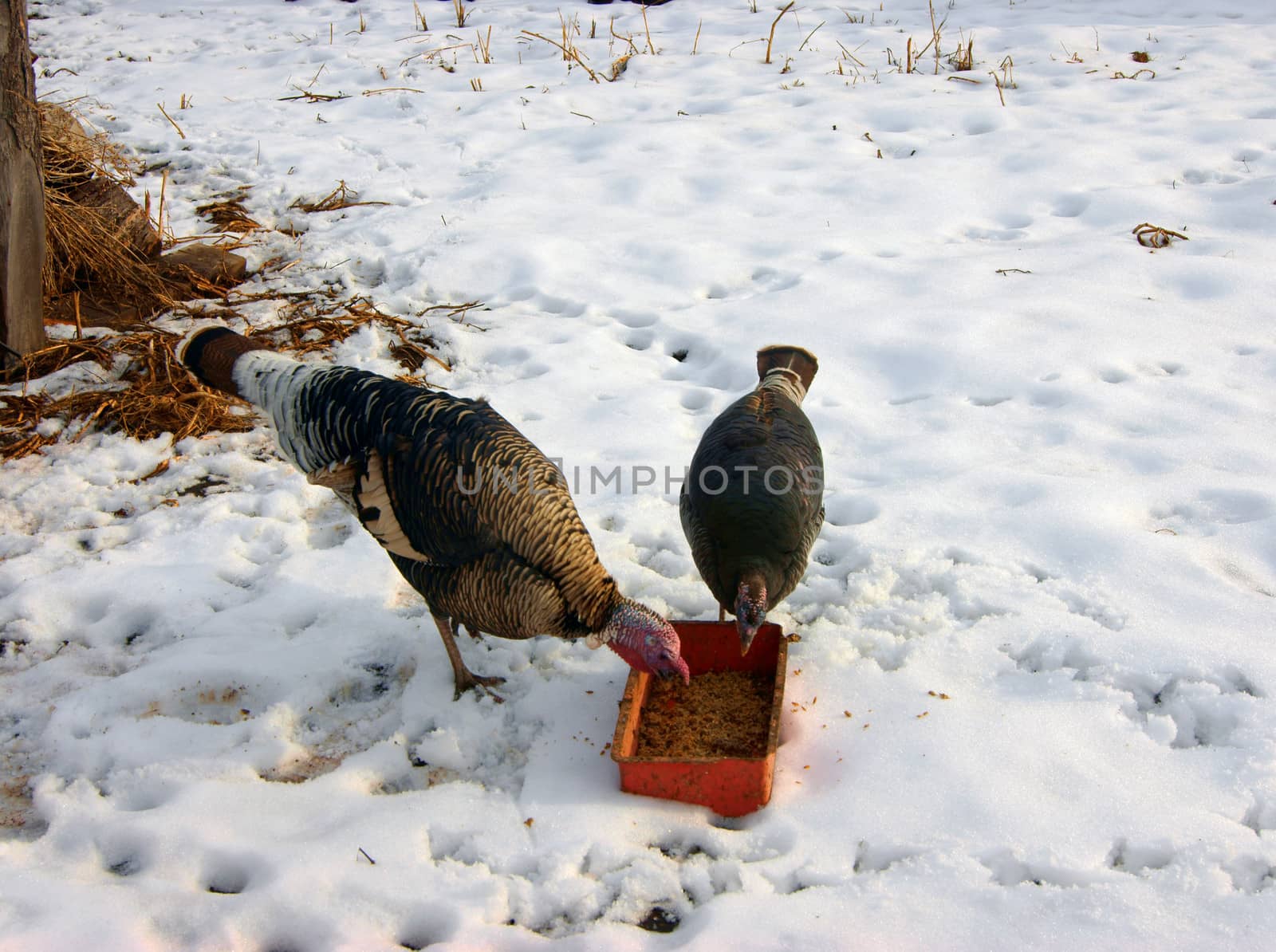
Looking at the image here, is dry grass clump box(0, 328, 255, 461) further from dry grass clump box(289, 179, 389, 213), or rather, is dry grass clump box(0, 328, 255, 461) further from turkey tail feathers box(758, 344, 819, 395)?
turkey tail feathers box(758, 344, 819, 395)

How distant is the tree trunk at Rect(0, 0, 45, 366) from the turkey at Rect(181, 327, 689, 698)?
2.41 metres

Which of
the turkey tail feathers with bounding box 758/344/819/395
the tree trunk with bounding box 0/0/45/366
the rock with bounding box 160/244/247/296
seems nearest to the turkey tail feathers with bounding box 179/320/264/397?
the tree trunk with bounding box 0/0/45/366

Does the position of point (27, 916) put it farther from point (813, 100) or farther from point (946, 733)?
point (813, 100)

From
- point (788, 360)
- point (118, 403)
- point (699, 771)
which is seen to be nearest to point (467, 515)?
point (699, 771)

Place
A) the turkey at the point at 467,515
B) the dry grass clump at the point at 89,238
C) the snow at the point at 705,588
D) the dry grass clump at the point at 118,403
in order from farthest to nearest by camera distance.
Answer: the dry grass clump at the point at 89,238 → the dry grass clump at the point at 118,403 → the turkey at the point at 467,515 → the snow at the point at 705,588

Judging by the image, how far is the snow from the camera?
8.13ft

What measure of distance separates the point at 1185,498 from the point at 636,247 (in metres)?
3.65

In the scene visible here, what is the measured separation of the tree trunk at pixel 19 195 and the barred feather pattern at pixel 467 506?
2483mm

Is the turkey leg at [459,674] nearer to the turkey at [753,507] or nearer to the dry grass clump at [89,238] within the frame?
the turkey at [753,507]

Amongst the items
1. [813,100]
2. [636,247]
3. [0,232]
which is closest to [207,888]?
[0,232]

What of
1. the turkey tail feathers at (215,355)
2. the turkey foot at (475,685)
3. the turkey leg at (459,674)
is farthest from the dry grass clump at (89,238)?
the turkey foot at (475,685)

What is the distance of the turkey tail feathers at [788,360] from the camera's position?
4.00m

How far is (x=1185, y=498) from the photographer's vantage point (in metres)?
3.83

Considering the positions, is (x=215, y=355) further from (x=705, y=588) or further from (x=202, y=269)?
(x=202, y=269)
